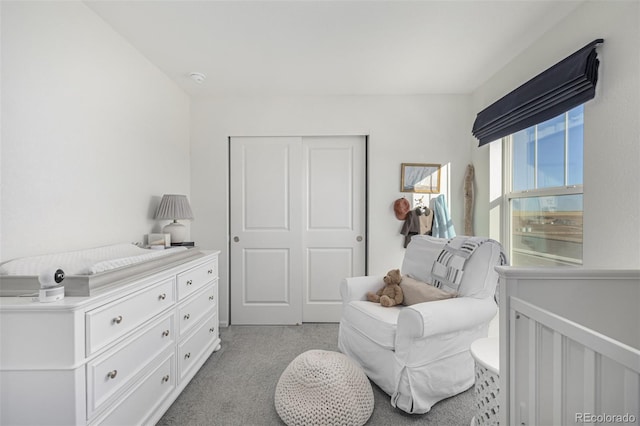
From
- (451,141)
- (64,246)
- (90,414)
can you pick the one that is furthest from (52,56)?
(451,141)

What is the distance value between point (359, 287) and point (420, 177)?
1.43 meters

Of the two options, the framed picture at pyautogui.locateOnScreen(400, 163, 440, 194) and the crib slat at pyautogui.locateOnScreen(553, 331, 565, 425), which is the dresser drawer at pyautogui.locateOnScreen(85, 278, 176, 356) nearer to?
the crib slat at pyautogui.locateOnScreen(553, 331, 565, 425)

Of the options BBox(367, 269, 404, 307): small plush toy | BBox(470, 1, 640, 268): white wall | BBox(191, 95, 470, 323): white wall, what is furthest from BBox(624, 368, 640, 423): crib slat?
BBox(191, 95, 470, 323): white wall

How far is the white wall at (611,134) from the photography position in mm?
1445

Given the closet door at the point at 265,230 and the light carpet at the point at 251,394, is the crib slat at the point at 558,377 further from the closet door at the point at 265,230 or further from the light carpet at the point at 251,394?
the closet door at the point at 265,230

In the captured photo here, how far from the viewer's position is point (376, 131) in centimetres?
311

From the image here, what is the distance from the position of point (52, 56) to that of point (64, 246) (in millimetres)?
991

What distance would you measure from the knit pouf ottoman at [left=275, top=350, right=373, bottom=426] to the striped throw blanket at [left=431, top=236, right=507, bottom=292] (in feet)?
2.71

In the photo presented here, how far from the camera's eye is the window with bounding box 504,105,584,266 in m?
1.91

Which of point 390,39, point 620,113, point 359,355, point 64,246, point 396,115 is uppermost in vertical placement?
point 390,39

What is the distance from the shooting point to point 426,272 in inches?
88.4

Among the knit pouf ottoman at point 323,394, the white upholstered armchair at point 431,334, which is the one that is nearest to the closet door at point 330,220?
the white upholstered armchair at point 431,334

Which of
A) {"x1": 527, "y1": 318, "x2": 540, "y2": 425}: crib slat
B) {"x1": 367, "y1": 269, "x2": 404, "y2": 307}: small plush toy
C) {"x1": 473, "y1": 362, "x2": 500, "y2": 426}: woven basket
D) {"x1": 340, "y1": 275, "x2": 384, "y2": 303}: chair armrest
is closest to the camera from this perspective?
{"x1": 527, "y1": 318, "x2": 540, "y2": 425}: crib slat

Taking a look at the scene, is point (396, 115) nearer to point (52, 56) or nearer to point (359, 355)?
point (359, 355)
